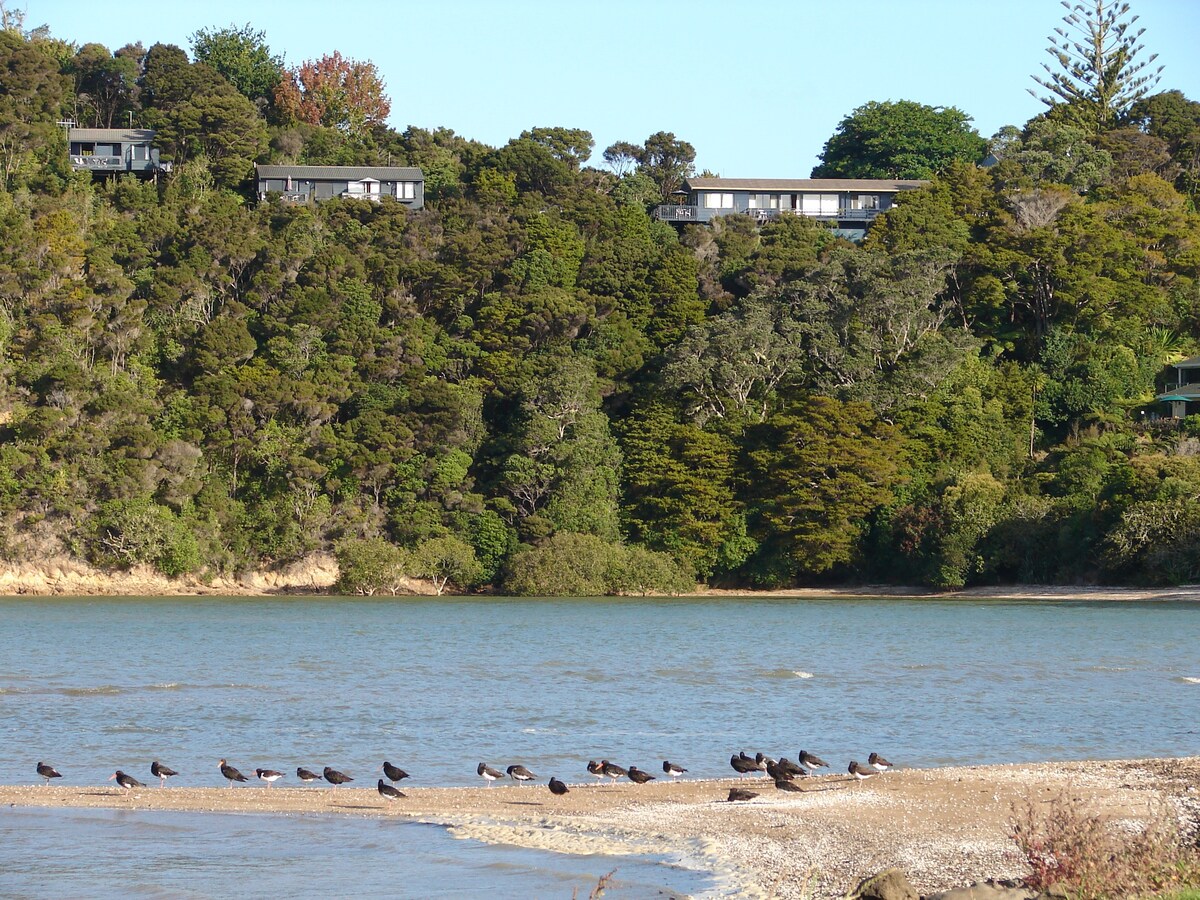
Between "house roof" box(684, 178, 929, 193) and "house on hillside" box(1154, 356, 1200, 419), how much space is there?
78.6 feet

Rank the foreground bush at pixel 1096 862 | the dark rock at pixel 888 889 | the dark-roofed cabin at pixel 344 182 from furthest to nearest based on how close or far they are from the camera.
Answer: the dark-roofed cabin at pixel 344 182, the dark rock at pixel 888 889, the foreground bush at pixel 1096 862

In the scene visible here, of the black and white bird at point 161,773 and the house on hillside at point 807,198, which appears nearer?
the black and white bird at point 161,773

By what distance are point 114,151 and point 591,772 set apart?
79062 millimetres

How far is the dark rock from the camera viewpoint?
37.5 feet

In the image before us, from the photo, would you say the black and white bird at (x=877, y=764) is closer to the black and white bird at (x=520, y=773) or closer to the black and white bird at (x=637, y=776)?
the black and white bird at (x=637, y=776)

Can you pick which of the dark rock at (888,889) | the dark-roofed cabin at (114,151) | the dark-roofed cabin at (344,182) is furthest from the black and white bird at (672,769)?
the dark-roofed cabin at (114,151)

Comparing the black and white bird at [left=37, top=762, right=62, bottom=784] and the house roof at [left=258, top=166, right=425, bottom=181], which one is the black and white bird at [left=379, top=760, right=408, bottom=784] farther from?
the house roof at [left=258, top=166, right=425, bottom=181]

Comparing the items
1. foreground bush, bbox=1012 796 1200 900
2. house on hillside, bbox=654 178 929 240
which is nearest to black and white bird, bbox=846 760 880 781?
foreground bush, bbox=1012 796 1200 900

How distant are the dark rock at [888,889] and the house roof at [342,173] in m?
79.9

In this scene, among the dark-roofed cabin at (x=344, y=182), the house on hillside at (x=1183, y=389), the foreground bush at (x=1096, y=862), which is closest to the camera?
the foreground bush at (x=1096, y=862)

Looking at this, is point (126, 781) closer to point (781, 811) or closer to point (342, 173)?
point (781, 811)

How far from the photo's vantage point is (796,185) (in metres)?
91.5

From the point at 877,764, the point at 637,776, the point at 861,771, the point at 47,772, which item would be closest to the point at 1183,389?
the point at 877,764

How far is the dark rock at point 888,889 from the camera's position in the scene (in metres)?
11.4
